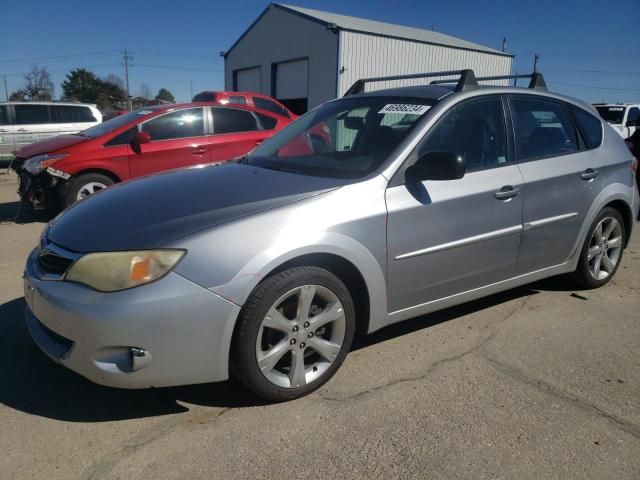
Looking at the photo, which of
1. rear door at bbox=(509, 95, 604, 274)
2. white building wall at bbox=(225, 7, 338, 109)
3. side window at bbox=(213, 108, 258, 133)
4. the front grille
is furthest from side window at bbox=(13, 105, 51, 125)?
rear door at bbox=(509, 95, 604, 274)

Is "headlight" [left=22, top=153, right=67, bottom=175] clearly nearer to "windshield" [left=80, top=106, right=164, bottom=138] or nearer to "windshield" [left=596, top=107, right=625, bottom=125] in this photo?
"windshield" [left=80, top=106, right=164, bottom=138]

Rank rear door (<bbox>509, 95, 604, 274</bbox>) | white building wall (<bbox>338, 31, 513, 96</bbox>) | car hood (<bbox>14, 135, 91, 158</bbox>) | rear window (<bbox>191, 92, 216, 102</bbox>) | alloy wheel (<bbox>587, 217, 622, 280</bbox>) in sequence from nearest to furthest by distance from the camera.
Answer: rear door (<bbox>509, 95, 604, 274</bbox>)
alloy wheel (<bbox>587, 217, 622, 280</bbox>)
car hood (<bbox>14, 135, 91, 158</bbox>)
rear window (<bbox>191, 92, 216, 102</bbox>)
white building wall (<bbox>338, 31, 513, 96</bbox>)

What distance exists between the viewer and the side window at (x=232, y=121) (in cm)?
734

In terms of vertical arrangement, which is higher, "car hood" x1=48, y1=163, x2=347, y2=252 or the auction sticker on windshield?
the auction sticker on windshield

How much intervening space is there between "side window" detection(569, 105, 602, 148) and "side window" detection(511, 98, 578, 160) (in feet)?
0.39

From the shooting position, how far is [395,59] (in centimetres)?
2231

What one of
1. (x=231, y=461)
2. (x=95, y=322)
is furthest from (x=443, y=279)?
(x=95, y=322)

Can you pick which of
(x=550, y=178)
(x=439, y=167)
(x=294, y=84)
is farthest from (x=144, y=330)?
(x=294, y=84)

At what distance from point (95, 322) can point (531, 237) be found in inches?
109

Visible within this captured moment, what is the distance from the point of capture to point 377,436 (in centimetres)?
240

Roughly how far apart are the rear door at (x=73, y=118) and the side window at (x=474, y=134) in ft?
36.7

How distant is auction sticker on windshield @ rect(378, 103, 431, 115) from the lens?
3.22 metres

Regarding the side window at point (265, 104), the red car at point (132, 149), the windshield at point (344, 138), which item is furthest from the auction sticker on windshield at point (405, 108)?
the side window at point (265, 104)

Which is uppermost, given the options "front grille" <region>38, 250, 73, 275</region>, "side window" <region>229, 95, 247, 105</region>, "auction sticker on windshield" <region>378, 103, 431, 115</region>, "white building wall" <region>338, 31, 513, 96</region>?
"white building wall" <region>338, 31, 513, 96</region>
